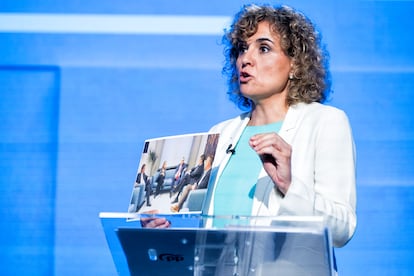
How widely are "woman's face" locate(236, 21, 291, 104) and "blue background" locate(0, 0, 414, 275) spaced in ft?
1.08

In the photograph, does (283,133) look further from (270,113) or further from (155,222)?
(155,222)

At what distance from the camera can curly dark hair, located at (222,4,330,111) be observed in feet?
5.65

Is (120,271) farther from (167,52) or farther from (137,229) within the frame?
(167,52)

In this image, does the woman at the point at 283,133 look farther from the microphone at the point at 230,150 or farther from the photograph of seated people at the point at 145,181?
the photograph of seated people at the point at 145,181

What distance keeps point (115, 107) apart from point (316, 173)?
80 cm

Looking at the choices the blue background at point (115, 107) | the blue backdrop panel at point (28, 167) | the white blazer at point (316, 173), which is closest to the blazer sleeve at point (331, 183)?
the white blazer at point (316, 173)

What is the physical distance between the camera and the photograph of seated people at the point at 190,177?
129cm

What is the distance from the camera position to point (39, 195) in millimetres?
2027

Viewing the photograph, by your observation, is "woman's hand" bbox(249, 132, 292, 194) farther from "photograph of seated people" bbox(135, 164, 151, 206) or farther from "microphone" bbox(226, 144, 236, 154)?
"microphone" bbox(226, 144, 236, 154)

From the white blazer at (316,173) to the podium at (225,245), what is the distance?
21cm

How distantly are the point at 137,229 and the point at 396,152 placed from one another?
3.52ft

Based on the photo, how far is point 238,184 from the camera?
1.56 m

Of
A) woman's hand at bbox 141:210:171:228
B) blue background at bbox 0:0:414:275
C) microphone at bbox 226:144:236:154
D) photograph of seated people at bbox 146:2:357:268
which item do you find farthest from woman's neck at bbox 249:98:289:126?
woman's hand at bbox 141:210:171:228

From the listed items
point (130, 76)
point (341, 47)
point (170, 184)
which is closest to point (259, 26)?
point (341, 47)
